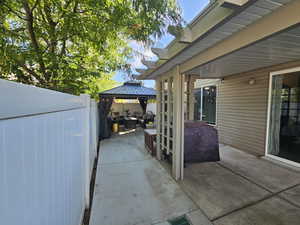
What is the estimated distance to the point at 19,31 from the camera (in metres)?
3.61

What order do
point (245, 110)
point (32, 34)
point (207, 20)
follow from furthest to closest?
Result: 1. point (245, 110)
2. point (32, 34)
3. point (207, 20)

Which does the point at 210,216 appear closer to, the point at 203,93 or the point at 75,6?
the point at 75,6

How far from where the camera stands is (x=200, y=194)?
2643 mm

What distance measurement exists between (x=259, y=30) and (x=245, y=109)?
4138 millimetres

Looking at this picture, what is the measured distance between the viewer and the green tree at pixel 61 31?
2.88 metres

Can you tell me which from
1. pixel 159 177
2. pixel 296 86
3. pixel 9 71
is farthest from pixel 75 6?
pixel 296 86

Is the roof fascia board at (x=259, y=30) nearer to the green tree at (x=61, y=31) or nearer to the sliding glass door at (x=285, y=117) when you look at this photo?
the green tree at (x=61, y=31)

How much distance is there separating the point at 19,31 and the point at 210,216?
18.4 feet

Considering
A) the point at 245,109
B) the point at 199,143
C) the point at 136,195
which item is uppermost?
the point at 245,109

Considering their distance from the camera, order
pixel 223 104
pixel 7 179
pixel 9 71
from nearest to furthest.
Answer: pixel 7 179 → pixel 9 71 → pixel 223 104

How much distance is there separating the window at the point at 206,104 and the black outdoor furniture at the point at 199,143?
2957mm

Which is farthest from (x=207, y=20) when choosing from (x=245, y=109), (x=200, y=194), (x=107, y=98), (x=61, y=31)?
(x=107, y=98)

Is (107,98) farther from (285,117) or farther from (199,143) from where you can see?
(285,117)

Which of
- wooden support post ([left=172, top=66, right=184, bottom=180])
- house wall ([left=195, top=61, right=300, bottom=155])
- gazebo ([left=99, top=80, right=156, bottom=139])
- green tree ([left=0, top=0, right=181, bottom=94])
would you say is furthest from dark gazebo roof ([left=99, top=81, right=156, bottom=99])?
wooden support post ([left=172, top=66, right=184, bottom=180])
